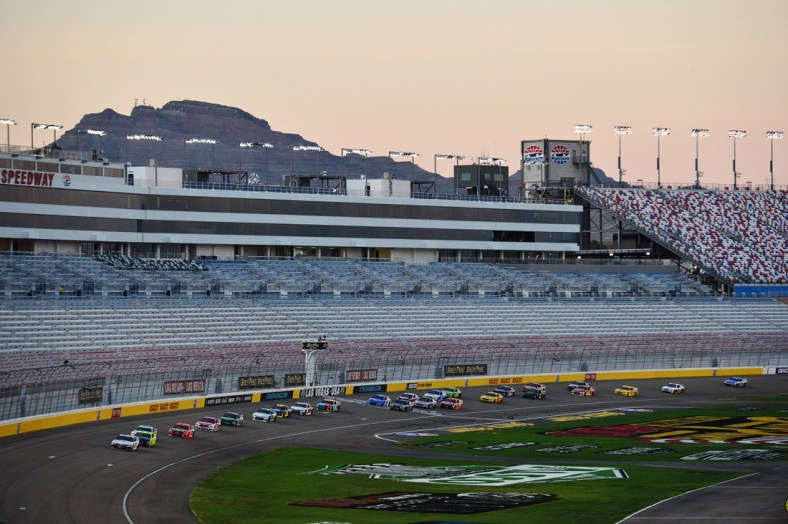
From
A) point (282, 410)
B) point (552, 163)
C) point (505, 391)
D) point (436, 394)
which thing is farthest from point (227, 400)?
point (552, 163)

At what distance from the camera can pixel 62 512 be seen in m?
49.8

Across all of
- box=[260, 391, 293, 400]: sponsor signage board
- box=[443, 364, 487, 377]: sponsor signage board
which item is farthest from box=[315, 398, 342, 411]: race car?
box=[443, 364, 487, 377]: sponsor signage board

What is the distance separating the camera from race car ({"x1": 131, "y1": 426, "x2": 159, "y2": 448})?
67375mm

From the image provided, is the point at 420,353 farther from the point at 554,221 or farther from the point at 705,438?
the point at 554,221

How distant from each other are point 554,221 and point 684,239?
1678 cm

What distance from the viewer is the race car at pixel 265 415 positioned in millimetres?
79500

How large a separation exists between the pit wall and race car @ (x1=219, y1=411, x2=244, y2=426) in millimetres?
5806

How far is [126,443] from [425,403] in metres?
28.6

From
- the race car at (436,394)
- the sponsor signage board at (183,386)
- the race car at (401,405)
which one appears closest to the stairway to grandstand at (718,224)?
the race car at (436,394)

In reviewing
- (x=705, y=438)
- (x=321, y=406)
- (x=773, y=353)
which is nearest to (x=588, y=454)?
(x=705, y=438)

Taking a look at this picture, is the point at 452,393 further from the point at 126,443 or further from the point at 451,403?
the point at 126,443

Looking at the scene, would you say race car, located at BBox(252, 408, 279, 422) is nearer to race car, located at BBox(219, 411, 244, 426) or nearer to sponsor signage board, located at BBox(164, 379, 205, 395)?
race car, located at BBox(219, 411, 244, 426)

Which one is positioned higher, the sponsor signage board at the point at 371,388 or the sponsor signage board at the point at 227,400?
the sponsor signage board at the point at 227,400

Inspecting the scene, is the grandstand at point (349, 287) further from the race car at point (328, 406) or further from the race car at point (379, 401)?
the race car at point (379, 401)
